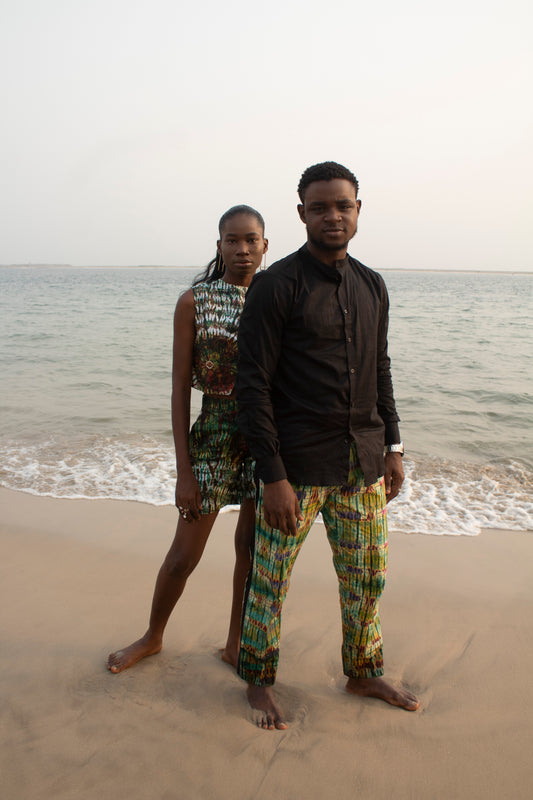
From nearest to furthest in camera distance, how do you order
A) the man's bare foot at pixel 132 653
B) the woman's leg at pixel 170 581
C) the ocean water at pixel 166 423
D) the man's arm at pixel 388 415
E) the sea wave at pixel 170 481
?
1. the man's arm at pixel 388 415
2. the woman's leg at pixel 170 581
3. the man's bare foot at pixel 132 653
4. the sea wave at pixel 170 481
5. the ocean water at pixel 166 423

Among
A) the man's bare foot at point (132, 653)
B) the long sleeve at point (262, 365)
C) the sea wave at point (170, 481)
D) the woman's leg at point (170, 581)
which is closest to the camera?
the long sleeve at point (262, 365)

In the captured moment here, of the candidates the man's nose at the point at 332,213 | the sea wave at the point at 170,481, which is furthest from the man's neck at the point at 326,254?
the sea wave at the point at 170,481

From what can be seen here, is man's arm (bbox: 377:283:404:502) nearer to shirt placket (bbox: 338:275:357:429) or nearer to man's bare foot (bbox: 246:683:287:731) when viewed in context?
shirt placket (bbox: 338:275:357:429)

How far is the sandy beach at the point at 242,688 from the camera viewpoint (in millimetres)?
1927

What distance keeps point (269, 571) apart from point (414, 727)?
80cm

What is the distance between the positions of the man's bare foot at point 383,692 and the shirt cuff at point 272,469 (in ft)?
3.28

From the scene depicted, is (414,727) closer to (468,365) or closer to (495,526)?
(495,526)

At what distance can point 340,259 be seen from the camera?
204cm

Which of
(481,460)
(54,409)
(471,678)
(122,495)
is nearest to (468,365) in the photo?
(481,460)

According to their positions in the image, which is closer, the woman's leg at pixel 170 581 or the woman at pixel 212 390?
the woman at pixel 212 390

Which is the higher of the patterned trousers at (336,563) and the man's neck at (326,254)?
the man's neck at (326,254)

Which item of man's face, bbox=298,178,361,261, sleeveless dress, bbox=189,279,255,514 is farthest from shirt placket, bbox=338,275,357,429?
sleeveless dress, bbox=189,279,255,514

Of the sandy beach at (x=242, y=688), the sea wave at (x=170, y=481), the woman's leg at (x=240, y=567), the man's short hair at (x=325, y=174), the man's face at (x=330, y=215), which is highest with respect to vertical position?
the man's short hair at (x=325, y=174)

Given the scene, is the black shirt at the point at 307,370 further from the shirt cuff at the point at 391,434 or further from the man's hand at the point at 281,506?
the shirt cuff at the point at 391,434
